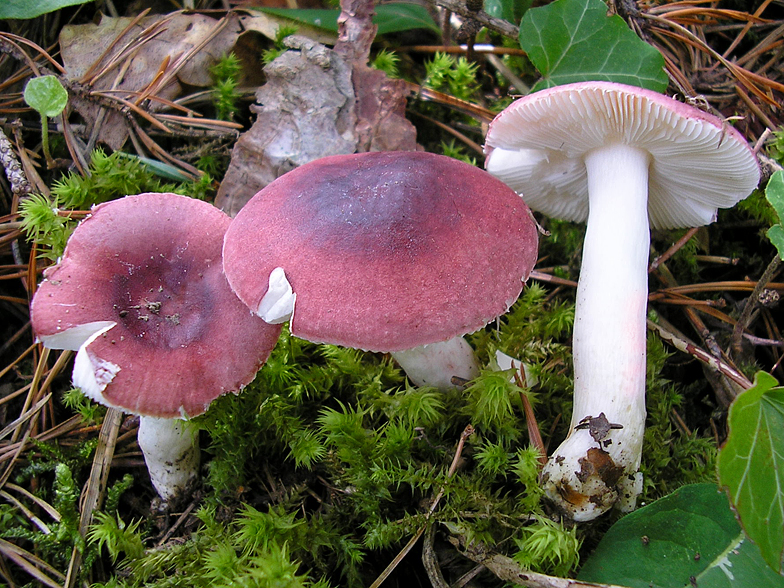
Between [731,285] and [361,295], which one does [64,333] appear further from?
[731,285]

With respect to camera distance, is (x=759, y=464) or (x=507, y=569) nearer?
(x=759, y=464)

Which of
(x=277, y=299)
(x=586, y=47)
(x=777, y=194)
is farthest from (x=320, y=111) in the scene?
(x=777, y=194)

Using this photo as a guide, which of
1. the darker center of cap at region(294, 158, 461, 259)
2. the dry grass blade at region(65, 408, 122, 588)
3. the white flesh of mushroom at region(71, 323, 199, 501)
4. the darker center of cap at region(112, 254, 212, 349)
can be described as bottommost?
the dry grass blade at region(65, 408, 122, 588)

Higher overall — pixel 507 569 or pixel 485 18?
pixel 485 18

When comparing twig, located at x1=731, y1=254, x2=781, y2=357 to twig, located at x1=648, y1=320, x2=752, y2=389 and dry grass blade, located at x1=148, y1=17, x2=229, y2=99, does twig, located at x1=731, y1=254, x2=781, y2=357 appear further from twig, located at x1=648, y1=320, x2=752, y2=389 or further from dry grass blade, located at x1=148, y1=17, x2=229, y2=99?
dry grass blade, located at x1=148, y1=17, x2=229, y2=99

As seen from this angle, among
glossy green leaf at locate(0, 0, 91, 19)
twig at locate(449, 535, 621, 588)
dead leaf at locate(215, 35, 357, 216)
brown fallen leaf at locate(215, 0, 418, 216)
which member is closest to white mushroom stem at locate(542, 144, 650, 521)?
twig at locate(449, 535, 621, 588)

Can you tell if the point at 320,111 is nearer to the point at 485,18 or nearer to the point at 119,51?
the point at 485,18

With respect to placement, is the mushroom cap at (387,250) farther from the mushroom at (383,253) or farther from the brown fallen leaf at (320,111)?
the brown fallen leaf at (320,111)
